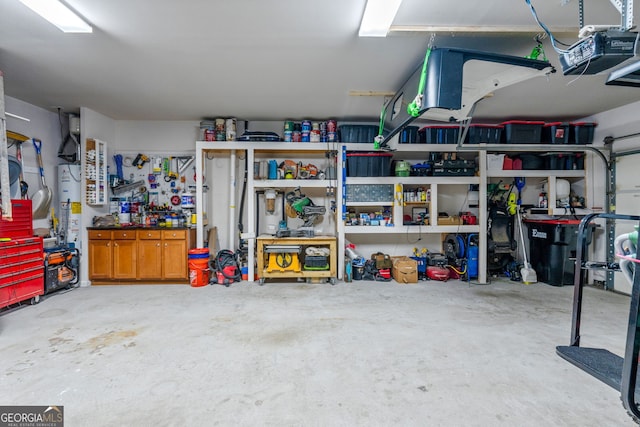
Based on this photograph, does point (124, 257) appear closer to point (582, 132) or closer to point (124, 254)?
point (124, 254)

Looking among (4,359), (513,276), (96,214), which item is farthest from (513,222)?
(96,214)

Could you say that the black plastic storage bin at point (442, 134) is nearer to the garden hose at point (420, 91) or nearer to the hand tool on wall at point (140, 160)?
the garden hose at point (420, 91)

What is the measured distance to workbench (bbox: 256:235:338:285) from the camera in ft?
15.2

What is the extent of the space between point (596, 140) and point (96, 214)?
8.64 metres

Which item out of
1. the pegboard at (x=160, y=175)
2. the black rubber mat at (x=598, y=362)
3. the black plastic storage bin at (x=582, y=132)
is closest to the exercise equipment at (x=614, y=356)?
the black rubber mat at (x=598, y=362)

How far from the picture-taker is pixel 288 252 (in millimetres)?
4625

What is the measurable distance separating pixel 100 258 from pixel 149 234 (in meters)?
0.89

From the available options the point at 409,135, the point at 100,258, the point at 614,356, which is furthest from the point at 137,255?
the point at 614,356

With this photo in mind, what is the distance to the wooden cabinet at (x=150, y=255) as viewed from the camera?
184 inches

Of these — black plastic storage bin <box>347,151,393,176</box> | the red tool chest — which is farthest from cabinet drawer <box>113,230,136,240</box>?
black plastic storage bin <box>347,151,393,176</box>

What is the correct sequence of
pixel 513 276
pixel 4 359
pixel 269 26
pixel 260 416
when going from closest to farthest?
1. pixel 260 416
2. pixel 4 359
3. pixel 269 26
4. pixel 513 276

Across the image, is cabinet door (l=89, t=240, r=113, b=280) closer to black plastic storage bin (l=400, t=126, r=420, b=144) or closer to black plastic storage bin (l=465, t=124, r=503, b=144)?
black plastic storage bin (l=400, t=126, r=420, b=144)

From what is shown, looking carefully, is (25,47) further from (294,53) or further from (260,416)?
(260,416)

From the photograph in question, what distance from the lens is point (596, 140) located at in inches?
187
